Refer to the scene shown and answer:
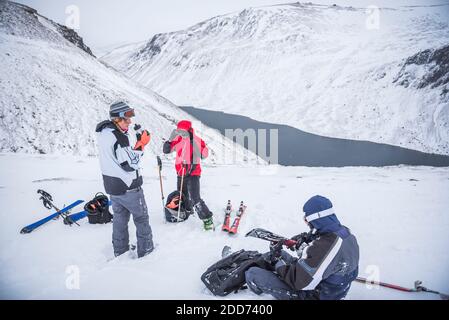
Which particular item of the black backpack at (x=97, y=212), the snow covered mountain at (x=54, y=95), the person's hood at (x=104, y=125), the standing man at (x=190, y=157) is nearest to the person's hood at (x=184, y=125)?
the standing man at (x=190, y=157)

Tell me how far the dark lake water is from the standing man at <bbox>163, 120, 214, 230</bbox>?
53.1 feet

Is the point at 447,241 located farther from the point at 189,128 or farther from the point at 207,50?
the point at 207,50

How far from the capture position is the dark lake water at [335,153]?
21.9 metres

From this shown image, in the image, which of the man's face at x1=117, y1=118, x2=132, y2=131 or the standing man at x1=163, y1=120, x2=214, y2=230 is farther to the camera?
the standing man at x1=163, y1=120, x2=214, y2=230

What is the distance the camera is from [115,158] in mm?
4176

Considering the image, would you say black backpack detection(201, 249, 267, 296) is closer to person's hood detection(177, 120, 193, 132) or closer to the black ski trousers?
the black ski trousers

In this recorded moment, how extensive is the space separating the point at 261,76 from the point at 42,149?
3601 cm

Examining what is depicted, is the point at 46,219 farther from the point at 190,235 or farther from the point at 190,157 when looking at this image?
the point at 190,157

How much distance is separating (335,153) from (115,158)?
2293 centimetres

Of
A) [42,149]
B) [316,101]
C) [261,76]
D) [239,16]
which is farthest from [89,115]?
[239,16]

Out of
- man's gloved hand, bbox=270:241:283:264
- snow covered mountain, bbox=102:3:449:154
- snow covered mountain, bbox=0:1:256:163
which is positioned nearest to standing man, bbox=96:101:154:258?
man's gloved hand, bbox=270:241:283:264

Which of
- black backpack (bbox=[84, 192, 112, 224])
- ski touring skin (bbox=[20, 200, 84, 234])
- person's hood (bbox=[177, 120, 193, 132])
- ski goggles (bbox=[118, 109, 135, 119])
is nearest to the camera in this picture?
ski goggles (bbox=[118, 109, 135, 119])

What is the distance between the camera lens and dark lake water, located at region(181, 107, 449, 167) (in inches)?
862

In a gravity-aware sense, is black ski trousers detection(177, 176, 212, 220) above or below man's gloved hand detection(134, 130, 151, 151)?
below
